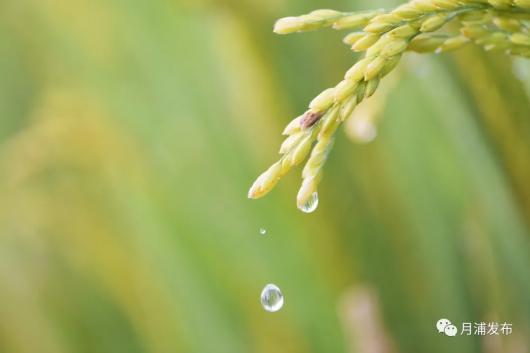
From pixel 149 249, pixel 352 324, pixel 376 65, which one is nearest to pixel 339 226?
pixel 352 324

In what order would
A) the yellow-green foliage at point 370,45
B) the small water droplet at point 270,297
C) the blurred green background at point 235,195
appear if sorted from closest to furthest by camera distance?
the yellow-green foliage at point 370,45, the small water droplet at point 270,297, the blurred green background at point 235,195

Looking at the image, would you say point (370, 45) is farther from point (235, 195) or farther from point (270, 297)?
point (235, 195)

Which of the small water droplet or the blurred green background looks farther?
the blurred green background

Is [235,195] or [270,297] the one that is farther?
[235,195]

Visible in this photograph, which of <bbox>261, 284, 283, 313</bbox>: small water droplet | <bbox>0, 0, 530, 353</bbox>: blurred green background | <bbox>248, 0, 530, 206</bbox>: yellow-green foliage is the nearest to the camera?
<bbox>248, 0, 530, 206</bbox>: yellow-green foliage

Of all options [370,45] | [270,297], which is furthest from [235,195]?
[370,45]

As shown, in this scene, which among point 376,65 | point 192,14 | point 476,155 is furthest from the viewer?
point 192,14

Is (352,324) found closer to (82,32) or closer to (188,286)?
(188,286)

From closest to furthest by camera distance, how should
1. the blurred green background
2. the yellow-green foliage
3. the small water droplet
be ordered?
1. the yellow-green foliage
2. the small water droplet
3. the blurred green background
